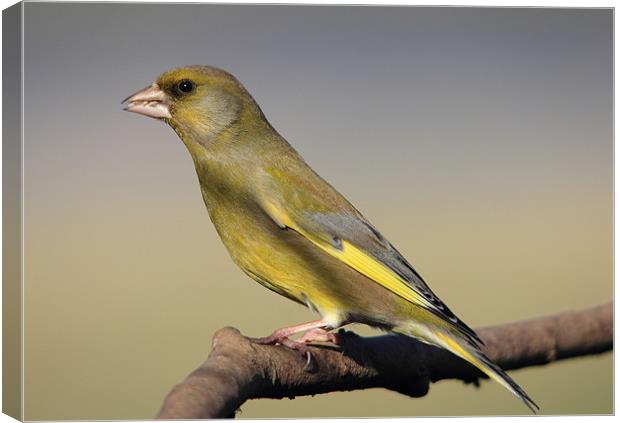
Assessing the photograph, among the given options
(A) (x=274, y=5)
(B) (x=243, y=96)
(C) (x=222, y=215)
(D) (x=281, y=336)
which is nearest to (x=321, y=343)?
(D) (x=281, y=336)

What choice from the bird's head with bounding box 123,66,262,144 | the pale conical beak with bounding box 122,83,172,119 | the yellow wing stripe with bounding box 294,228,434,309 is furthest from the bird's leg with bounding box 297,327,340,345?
the pale conical beak with bounding box 122,83,172,119

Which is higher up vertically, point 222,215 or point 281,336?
point 222,215

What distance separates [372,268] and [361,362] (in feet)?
1.34

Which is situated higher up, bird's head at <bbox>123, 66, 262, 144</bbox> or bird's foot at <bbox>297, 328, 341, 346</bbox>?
bird's head at <bbox>123, 66, 262, 144</bbox>

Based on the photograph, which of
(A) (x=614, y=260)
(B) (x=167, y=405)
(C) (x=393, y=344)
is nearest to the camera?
(B) (x=167, y=405)

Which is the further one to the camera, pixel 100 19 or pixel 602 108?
pixel 602 108

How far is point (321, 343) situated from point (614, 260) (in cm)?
154

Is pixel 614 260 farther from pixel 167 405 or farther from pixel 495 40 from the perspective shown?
pixel 167 405

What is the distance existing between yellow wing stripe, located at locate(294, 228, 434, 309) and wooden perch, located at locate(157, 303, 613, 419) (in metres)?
0.29

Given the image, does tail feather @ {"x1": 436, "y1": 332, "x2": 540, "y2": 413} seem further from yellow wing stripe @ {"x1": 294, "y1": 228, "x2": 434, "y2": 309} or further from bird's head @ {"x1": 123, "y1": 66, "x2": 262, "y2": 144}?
bird's head @ {"x1": 123, "y1": 66, "x2": 262, "y2": 144}

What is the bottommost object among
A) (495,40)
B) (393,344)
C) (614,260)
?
(393,344)

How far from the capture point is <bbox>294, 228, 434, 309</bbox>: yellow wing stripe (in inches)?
174

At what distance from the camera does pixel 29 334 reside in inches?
170

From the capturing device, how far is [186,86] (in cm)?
462
